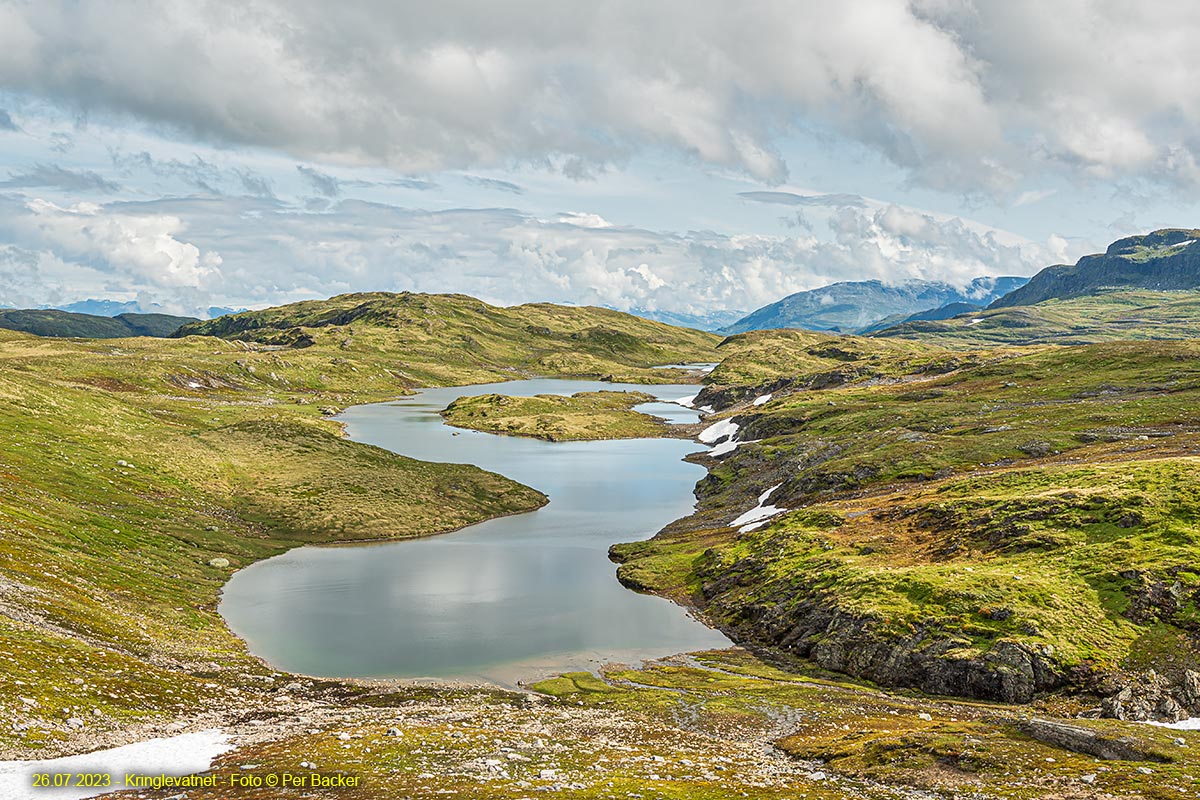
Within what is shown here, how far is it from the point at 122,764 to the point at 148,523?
220 feet

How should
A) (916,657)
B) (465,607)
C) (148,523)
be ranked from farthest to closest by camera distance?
(148,523) < (465,607) < (916,657)

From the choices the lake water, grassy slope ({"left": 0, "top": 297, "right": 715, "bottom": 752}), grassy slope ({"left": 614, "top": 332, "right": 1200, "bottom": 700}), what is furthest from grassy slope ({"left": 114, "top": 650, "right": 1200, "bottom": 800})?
the lake water

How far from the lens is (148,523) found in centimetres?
8944

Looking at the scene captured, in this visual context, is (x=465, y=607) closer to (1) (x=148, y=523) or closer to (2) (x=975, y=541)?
(1) (x=148, y=523)

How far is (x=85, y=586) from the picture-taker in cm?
6288

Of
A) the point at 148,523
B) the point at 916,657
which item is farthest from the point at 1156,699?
the point at 148,523

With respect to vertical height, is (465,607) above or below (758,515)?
below

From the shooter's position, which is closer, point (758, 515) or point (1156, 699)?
point (1156, 699)

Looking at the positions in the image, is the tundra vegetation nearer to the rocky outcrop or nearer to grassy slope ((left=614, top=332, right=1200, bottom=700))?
the rocky outcrop

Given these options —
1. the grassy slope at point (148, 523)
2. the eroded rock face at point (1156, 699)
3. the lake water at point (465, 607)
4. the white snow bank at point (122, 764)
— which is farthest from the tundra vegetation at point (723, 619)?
the lake water at point (465, 607)

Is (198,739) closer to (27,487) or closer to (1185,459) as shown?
(27,487)

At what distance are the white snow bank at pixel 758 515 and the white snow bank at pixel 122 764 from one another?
7671 cm

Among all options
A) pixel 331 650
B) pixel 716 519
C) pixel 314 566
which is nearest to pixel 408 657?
pixel 331 650

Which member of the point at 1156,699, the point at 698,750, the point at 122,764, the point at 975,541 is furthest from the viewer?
the point at 975,541
